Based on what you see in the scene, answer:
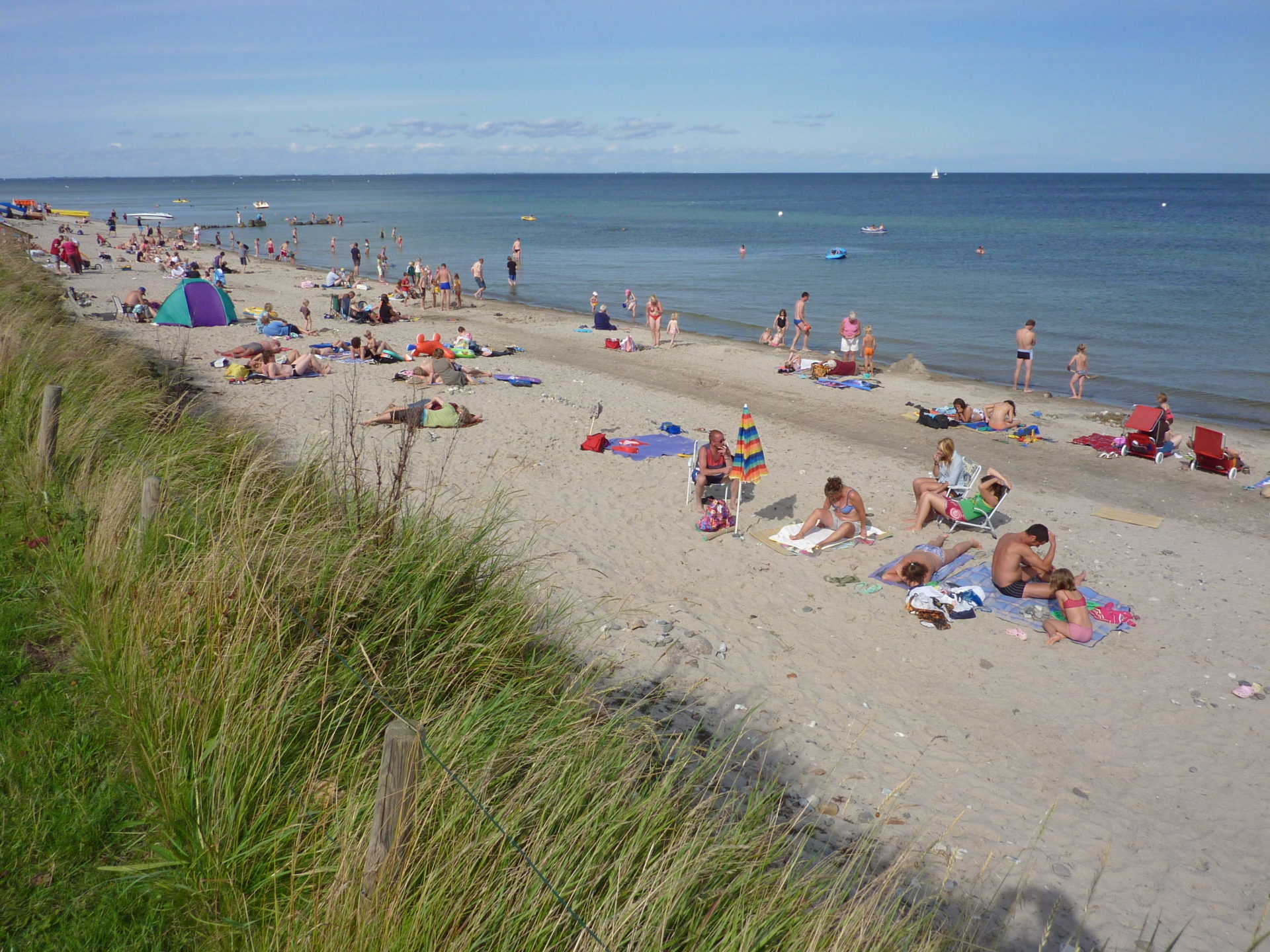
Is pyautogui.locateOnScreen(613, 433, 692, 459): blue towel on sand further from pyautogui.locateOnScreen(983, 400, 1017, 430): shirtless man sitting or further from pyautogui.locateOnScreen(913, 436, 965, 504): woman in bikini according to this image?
pyautogui.locateOnScreen(983, 400, 1017, 430): shirtless man sitting

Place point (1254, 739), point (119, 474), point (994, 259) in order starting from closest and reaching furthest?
point (119, 474) < point (1254, 739) < point (994, 259)

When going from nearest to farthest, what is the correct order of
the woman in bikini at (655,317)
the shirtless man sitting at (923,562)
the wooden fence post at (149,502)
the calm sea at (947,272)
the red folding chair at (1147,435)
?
the wooden fence post at (149,502)
the shirtless man sitting at (923,562)
the red folding chair at (1147,435)
the woman in bikini at (655,317)
the calm sea at (947,272)

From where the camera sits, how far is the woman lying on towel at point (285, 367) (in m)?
14.8

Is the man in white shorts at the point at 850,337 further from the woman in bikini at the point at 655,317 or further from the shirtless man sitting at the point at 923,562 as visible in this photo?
the shirtless man sitting at the point at 923,562

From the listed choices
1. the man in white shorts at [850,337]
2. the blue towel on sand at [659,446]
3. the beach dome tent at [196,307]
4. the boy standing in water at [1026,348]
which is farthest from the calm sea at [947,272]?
Result: the beach dome tent at [196,307]

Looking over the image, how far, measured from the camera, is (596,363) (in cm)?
1842

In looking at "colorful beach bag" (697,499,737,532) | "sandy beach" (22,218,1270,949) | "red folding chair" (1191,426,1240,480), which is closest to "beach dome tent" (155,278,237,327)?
"sandy beach" (22,218,1270,949)

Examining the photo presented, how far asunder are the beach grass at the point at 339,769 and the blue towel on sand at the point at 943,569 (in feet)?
12.4

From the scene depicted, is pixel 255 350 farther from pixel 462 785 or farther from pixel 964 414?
pixel 462 785

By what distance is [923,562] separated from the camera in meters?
7.86

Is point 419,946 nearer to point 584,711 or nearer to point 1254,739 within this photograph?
point 584,711

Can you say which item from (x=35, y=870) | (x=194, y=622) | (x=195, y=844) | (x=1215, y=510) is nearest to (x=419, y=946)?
(x=195, y=844)

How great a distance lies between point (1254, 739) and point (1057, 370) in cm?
1597

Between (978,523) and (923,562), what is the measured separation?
1858 millimetres
